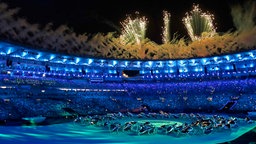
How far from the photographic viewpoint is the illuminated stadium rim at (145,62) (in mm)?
45194

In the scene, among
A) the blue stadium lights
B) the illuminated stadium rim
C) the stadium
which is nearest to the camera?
the stadium

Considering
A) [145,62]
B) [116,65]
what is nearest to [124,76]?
[116,65]

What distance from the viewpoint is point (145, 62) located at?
189ft

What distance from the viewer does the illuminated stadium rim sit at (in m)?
45.2

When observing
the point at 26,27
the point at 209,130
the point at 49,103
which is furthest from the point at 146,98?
the point at 209,130

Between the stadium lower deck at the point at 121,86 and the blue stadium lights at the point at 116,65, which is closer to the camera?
the stadium lower deck at the point at 121,86

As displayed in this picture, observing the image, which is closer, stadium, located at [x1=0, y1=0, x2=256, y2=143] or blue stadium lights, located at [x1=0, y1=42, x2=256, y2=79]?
stadium, located at [x1=0, y1=0, x2=256, y2=143]

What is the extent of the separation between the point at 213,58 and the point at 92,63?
21738mm

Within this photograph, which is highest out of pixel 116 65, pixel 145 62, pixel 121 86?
pixel 145 62

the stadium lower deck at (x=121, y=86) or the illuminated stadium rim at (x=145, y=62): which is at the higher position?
the illuminated stadium rim at (x=145, y=62)

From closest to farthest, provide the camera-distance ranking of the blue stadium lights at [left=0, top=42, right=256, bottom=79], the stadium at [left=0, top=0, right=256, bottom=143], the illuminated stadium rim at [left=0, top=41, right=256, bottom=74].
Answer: the stadium at [left=0, top=0, right=256, bottom=143] → the illuminated stadium rim at [left=0, top=41, right=256, bottom=74] → the blue stadium lights at [left=0, top=42, right=256, bottom=79]

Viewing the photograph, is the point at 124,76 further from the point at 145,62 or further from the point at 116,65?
the point at 145,62

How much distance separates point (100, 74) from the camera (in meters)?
58.8

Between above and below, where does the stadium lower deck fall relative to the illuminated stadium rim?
below
